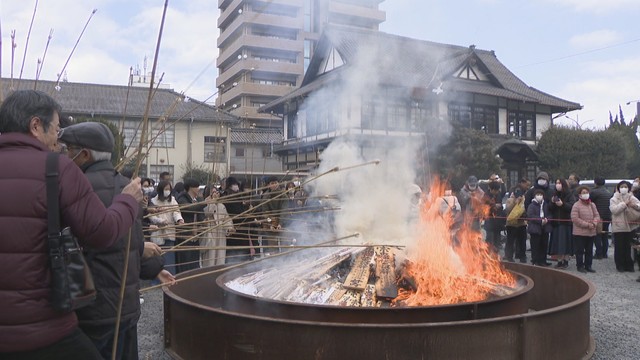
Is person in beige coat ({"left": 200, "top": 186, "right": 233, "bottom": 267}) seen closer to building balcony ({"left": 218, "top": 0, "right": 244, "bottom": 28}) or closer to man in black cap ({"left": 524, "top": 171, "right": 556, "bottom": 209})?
building balcony ({"left": 218, "top": 0, "right": 244, "bottom": 28})

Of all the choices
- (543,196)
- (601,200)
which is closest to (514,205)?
(543,196)

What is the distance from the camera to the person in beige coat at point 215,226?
3.52m

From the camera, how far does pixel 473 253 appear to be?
625 centimetres

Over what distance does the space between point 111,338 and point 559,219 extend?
371 inches

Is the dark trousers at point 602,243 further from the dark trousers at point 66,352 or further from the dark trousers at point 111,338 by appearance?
the dark trousers at point 66,352

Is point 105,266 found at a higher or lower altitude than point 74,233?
lower

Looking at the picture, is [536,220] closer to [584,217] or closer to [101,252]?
[584,217]

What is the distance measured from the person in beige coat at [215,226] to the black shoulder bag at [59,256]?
2.99 feet

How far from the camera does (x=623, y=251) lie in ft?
31.1

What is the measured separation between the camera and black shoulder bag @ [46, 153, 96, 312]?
1932 millimetres

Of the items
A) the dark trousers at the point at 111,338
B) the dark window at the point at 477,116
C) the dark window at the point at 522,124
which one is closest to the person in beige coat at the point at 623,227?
the dark trousers at the point at 111,338

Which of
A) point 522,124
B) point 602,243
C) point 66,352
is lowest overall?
point 602,243

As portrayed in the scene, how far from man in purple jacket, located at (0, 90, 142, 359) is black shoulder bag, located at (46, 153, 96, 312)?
0.08 ft

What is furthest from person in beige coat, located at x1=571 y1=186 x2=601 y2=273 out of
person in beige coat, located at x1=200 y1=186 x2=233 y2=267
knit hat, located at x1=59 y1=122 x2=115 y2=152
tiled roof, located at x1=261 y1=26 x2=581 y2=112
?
knit hat, located at x1=59 y1=122 x2=115 y2=152
